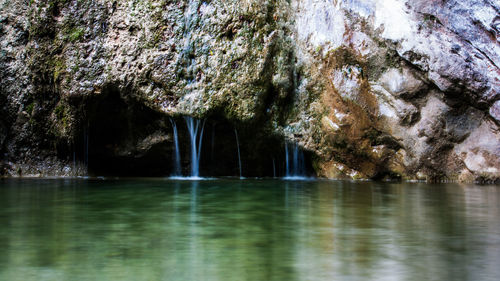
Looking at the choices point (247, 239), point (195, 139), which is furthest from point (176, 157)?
point (247, 239)

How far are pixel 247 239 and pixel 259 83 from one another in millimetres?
6881

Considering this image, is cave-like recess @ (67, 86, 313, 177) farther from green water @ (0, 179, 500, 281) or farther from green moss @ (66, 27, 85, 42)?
green water @ (0, 179, 500, 281)

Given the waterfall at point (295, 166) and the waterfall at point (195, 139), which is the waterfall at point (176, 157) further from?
the waterfall at point (295, 166)

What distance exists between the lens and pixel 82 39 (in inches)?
399

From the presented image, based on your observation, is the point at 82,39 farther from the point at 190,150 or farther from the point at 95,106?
the point at 190,150

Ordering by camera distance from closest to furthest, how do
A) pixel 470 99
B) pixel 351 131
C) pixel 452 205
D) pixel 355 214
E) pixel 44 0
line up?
pixel 355 214
pixel 452 205
pixel 470 99
pixel 351 131
pixel 44 0

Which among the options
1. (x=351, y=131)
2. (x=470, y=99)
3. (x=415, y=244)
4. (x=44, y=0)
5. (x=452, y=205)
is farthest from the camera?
(x=44, y=0)

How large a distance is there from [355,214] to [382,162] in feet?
18.0

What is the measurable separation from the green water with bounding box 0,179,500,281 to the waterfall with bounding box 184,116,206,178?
4.25 m

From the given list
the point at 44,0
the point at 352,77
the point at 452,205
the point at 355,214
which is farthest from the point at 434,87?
the point at 44,0

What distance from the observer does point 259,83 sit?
32.4 feet

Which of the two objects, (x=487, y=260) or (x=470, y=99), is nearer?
(x=487, y=260)

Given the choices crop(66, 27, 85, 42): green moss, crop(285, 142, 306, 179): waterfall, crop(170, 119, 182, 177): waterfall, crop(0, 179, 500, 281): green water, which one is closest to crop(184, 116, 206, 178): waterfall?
crop(170, 119, 182, 177): waterfall

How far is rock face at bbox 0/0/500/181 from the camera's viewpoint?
9.05 metres
